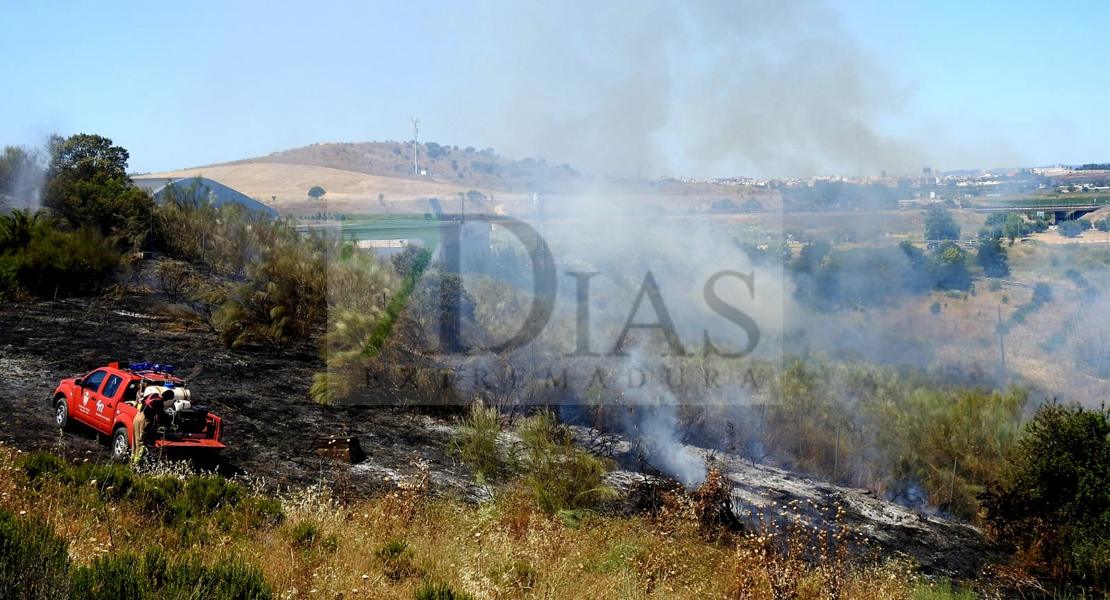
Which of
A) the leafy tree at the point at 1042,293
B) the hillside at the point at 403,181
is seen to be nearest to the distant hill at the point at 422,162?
the hillside at the point at 403,181

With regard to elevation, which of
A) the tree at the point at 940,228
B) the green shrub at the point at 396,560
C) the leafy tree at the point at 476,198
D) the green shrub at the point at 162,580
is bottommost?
the green shrub at the point at 396,560

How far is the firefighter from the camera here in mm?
8773

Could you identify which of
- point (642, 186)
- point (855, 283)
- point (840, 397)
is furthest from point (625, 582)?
point (642, 186)

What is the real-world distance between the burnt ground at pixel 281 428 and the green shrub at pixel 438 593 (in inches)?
147

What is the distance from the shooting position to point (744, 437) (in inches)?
559

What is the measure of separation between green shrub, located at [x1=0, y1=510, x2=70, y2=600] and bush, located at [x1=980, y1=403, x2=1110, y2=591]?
34.0 feet

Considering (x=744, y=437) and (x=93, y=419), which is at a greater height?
(x=93, y=419)

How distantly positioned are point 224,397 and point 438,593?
355 inches

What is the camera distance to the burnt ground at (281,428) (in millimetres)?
9742

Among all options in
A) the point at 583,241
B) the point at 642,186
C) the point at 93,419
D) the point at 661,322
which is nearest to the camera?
the point at 93,419

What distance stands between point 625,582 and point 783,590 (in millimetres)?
1274

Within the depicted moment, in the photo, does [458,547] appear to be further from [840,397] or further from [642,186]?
[642,186]

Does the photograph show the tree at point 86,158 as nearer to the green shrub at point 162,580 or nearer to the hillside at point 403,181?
the hillside at point 403,181

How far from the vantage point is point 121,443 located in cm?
910
